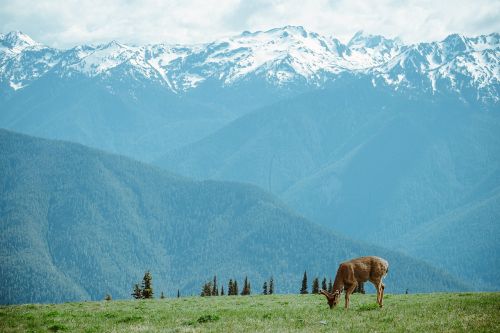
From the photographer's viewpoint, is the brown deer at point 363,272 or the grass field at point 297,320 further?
the brown deer at point 363,272

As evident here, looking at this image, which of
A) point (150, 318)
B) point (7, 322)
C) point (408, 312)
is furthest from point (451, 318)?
point (7, 322)

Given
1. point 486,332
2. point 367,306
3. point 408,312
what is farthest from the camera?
point 367,306

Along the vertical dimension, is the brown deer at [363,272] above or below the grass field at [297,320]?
above

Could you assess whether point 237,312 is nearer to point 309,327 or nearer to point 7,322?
point 309,327

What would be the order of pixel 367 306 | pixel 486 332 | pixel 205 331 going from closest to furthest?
pixel 486 332 < pixel 205 331 < pixel 367 306

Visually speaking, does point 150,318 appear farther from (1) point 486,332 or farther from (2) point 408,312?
(1) point 486,332

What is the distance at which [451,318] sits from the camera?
93.2 feet

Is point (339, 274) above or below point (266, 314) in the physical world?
above

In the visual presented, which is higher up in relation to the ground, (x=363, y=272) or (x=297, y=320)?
(x=363, y=272)

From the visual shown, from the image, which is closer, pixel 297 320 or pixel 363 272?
pixel 297 320

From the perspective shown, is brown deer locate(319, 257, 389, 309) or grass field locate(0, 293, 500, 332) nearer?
grass field locate(0, 293, 500, 332)

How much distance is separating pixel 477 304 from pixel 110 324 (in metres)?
19.7

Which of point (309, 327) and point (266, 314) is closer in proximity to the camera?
point (309, 327)

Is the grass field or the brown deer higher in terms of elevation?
the brown deer
